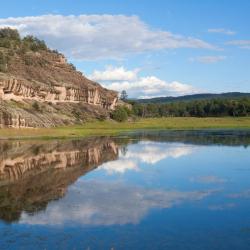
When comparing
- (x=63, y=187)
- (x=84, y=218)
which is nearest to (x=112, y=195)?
(x=63, y=187)

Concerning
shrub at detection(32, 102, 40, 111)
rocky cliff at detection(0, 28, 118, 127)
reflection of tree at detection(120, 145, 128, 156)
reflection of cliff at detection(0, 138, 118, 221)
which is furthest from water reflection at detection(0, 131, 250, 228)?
shrub at detection(32, 102, 40, 111)

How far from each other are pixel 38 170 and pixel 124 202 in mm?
15273

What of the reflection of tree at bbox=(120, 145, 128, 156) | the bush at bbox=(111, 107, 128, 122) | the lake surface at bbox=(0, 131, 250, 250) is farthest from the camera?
the bush at bbox=(111, 107, 128, 122)

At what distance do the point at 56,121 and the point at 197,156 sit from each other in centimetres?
5870

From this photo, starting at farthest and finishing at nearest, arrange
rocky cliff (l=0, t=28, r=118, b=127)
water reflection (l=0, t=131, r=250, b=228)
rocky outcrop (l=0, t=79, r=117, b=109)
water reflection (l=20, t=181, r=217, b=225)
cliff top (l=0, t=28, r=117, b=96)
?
cliff top (l=0, t=28, r=117, b=96), rocky outcrop (l=0, t=79, r=117, b=109), rocky cliff (l=0, t=28, r=118, b=127), water reflection (l=0, t=131, r=250, b=228), water reflection (l=20, t=181, r=217, b=225)

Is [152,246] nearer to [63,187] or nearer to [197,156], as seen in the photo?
[63,187]

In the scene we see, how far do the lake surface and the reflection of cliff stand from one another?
0.22 feet

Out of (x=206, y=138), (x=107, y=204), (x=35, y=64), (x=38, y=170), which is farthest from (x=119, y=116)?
(x=107, y=204)

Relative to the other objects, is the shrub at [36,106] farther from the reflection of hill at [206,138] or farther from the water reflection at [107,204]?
the water reflection at [107,204]

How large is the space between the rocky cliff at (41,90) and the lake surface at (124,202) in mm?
47690

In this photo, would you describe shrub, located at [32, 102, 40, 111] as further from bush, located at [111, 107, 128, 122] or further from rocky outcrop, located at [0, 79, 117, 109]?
bush, located at [111, 107, 128, 122]

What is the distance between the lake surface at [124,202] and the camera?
19.4 metres

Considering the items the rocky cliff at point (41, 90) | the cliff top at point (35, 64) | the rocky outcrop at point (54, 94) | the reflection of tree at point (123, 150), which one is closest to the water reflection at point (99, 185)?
the reflection of tree at point (123, 150)

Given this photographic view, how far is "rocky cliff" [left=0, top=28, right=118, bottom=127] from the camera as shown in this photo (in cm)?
9906
